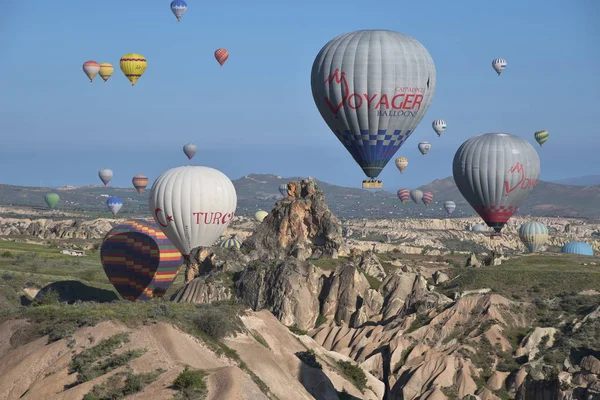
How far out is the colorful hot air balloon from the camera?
122 meters

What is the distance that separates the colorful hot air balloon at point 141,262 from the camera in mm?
122250

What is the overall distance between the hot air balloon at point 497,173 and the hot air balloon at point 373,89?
2492cm

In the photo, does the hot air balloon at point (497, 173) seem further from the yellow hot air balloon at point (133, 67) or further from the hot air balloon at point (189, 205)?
the yellow hot air balloon at point (133, 67)

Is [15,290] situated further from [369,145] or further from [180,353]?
[180,353]

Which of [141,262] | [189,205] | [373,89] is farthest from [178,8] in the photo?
[373,89]

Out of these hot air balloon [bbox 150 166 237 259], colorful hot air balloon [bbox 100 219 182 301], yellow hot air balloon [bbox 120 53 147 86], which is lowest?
colorful hot air balloon [bbox 100 219 182 301]

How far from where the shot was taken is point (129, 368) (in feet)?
179

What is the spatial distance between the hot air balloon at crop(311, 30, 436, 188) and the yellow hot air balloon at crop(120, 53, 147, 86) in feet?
248

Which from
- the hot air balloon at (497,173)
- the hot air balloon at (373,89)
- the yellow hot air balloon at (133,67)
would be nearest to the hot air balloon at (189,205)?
the hot air balloon at (373,89)

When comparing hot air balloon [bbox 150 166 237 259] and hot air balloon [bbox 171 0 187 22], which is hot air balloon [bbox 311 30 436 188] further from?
hot air balloon [bbox 171 0 187 22]

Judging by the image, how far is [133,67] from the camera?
592 feet

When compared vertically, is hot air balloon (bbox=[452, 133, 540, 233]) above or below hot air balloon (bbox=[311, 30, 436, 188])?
below

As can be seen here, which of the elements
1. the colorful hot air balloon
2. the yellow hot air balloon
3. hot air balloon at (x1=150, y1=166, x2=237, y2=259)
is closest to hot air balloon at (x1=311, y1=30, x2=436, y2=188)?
hot air balloon at (x1=150, y1=166, x2=237, y2=259)

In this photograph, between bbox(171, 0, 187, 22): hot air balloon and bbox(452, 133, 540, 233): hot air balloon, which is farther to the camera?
bbox(171, 0, 187, 22): hot air balloon
